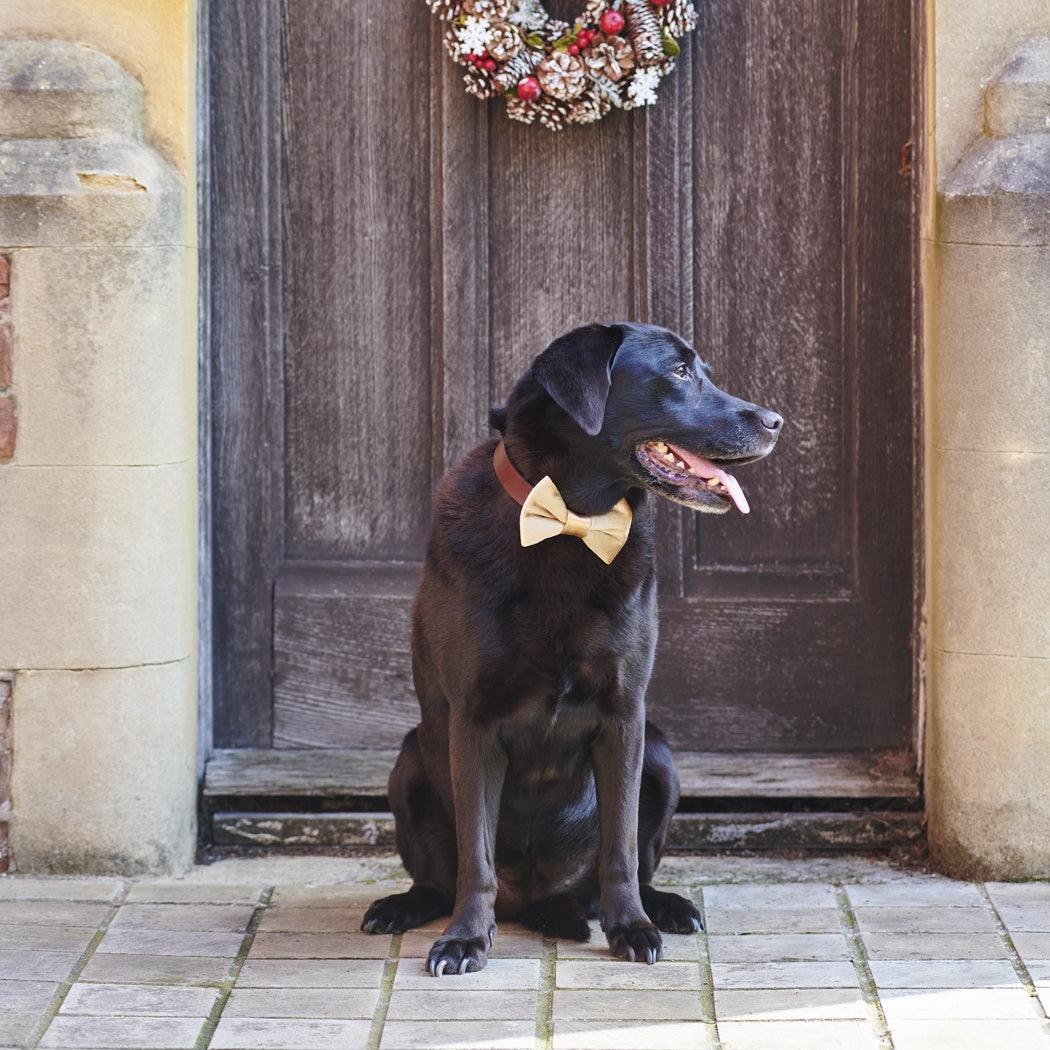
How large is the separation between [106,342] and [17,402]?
0.26 metres

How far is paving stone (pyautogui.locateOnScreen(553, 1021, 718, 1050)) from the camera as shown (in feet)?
9.48

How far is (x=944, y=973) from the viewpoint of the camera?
3.25m

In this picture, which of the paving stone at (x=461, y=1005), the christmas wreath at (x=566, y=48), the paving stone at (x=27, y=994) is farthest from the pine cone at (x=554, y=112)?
the paving stone at (x=27, y=994)

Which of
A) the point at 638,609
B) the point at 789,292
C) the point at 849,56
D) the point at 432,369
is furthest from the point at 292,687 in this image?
the point at 849,56

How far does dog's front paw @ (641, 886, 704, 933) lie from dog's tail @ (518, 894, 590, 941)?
5.9 inches

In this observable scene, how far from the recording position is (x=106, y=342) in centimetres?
377

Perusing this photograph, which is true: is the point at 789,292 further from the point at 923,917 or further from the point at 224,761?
the point at 224,761

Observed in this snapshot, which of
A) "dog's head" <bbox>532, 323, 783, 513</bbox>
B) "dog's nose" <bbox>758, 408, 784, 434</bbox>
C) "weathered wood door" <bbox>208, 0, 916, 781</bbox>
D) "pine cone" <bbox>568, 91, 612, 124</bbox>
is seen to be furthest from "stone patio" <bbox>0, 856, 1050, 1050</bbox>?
"pine cone" <bbox>568, 91, 612, 124</bbox>

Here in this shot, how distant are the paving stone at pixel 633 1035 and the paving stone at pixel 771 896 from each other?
726 millimetres

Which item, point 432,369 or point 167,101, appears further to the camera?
point 432,369

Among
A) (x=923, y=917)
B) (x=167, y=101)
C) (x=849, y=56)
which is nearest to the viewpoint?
(x=923, y=917)

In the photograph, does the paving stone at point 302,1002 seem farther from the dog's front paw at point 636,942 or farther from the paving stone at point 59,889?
the paving stone at point 59,889

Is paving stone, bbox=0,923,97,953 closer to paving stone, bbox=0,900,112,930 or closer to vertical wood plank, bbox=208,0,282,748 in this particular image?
paving stone, bbox=0,900,112,930

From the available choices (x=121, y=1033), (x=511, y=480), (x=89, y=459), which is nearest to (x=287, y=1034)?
(x=121, y=1033)
